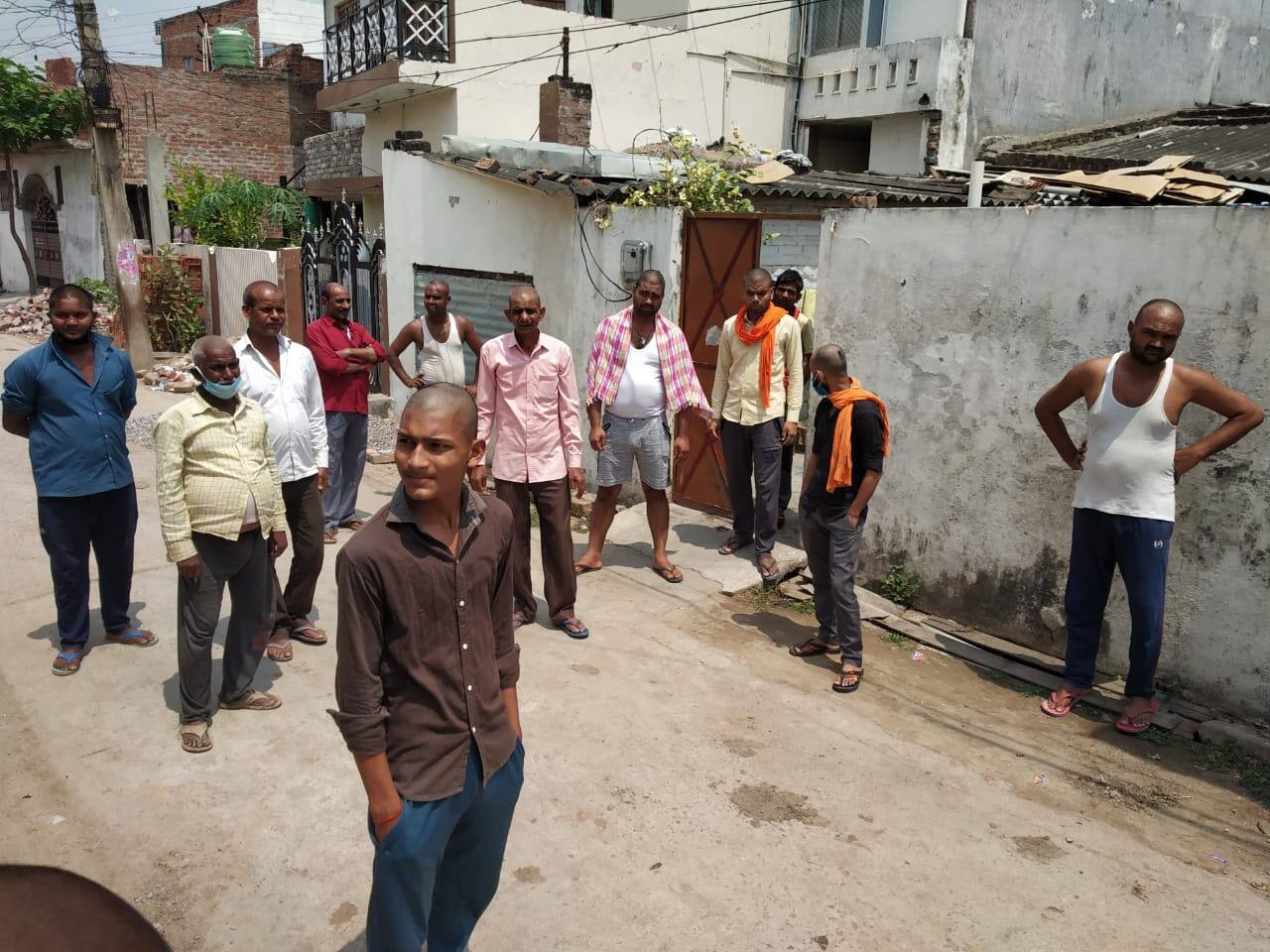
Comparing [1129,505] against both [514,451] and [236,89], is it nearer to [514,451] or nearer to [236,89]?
[514,451]

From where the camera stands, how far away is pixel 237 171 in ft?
75.1

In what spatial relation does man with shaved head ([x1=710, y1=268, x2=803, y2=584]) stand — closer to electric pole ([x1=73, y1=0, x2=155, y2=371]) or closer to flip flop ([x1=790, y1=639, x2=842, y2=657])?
flip flop ([x1=790, y1=639, x2=842, y2=657])

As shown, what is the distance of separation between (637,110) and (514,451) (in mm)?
13233

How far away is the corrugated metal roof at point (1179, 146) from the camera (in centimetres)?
820

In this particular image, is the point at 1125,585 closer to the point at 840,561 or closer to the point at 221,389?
the point at 840,561

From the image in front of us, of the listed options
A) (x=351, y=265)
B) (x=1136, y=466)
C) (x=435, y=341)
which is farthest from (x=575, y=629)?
(x=351, y=265)

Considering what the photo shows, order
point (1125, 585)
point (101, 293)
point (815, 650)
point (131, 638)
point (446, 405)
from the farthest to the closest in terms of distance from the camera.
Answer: point (101, 293), point (815, 650), point (131, 638), point (1125, 585), point (446, 405)

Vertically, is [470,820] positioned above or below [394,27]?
below

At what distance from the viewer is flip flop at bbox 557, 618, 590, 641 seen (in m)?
5.32

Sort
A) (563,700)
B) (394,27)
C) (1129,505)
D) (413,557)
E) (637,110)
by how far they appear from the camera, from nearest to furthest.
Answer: (413,557) < (1129,505) < (563,700) < (394,27) < (637,110)

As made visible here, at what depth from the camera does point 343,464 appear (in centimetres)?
702

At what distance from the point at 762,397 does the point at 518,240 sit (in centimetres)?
357

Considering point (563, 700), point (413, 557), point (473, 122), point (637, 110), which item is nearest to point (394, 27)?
point (473, 122)

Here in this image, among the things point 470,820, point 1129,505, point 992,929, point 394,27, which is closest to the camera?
point 470,820
